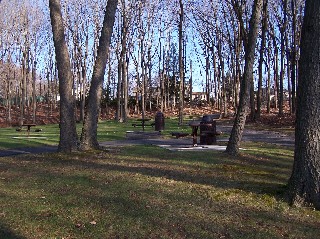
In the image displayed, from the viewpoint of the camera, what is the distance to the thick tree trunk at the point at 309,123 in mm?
6633

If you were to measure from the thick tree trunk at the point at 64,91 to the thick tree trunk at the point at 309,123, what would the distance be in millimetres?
6713

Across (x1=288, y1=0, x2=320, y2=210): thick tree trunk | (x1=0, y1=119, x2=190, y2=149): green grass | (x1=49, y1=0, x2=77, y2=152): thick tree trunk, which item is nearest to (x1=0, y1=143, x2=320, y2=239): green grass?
(x1=288, y1=0, x2=320, y2=210): thick tree trunk

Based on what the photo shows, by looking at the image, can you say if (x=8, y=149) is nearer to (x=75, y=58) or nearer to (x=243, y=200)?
(x=243, y=200)

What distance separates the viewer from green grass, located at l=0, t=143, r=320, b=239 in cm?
521

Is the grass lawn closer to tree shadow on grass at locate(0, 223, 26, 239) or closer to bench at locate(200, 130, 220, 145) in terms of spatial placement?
tree shadow on grass at locate(0, 223, 26, 239)

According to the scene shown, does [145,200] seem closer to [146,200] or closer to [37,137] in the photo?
[146,200]

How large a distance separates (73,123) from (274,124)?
65.5 ft

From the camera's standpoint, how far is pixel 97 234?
4.98 meters

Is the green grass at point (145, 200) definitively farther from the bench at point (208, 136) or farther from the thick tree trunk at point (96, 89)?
the bench at point (208, 136)

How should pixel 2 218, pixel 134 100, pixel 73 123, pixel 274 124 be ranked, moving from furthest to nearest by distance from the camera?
pixel 134 100, pixel 274 124, pixel 73 123, pixel 2 218

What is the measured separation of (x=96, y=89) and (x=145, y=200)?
6.38 metres

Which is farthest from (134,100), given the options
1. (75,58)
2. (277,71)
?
(277,71)

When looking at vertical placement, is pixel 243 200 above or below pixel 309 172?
below

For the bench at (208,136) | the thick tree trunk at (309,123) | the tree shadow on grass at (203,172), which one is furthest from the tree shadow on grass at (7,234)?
the bench at (208,136)
